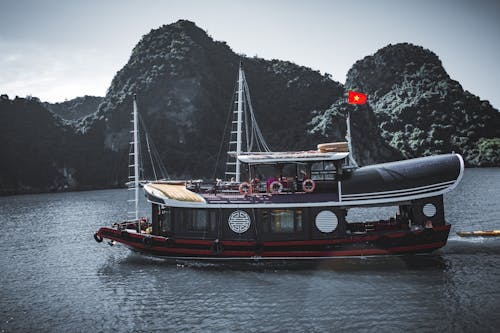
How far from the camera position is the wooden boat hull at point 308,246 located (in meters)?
17.4

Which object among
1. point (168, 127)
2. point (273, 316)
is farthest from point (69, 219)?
point (168, 127)

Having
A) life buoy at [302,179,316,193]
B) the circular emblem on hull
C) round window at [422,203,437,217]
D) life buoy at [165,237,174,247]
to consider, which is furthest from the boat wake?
life buoy at [165,237,174,247]

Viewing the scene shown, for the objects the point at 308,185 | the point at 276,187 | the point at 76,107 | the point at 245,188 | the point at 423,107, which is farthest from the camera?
the point at 76,107

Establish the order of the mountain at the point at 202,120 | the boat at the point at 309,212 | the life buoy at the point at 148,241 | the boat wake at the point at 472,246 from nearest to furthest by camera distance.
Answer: the boat at the point at 309,212
the life buoy at the point at 148,241
the boat wake at the point at 472,246
the mountain at the point at 202,120

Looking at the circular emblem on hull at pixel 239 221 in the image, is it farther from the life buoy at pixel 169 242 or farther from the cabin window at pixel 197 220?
the life buoy at pixel 169 242

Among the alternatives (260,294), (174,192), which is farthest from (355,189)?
(174,192)

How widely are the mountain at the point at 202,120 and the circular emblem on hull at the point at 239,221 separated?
82.6 meters

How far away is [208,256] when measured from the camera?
18.6 metres

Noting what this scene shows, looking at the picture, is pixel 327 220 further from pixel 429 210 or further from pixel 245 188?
pixel 429 210

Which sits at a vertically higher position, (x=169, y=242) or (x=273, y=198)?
(x=273, y=198)

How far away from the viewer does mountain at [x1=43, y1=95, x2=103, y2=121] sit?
529ft

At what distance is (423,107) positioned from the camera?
440 feet

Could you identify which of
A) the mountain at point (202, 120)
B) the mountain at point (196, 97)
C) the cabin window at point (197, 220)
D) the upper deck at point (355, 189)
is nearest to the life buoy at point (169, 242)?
the cabin window at point (197, 220)

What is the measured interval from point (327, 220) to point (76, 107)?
539ft
